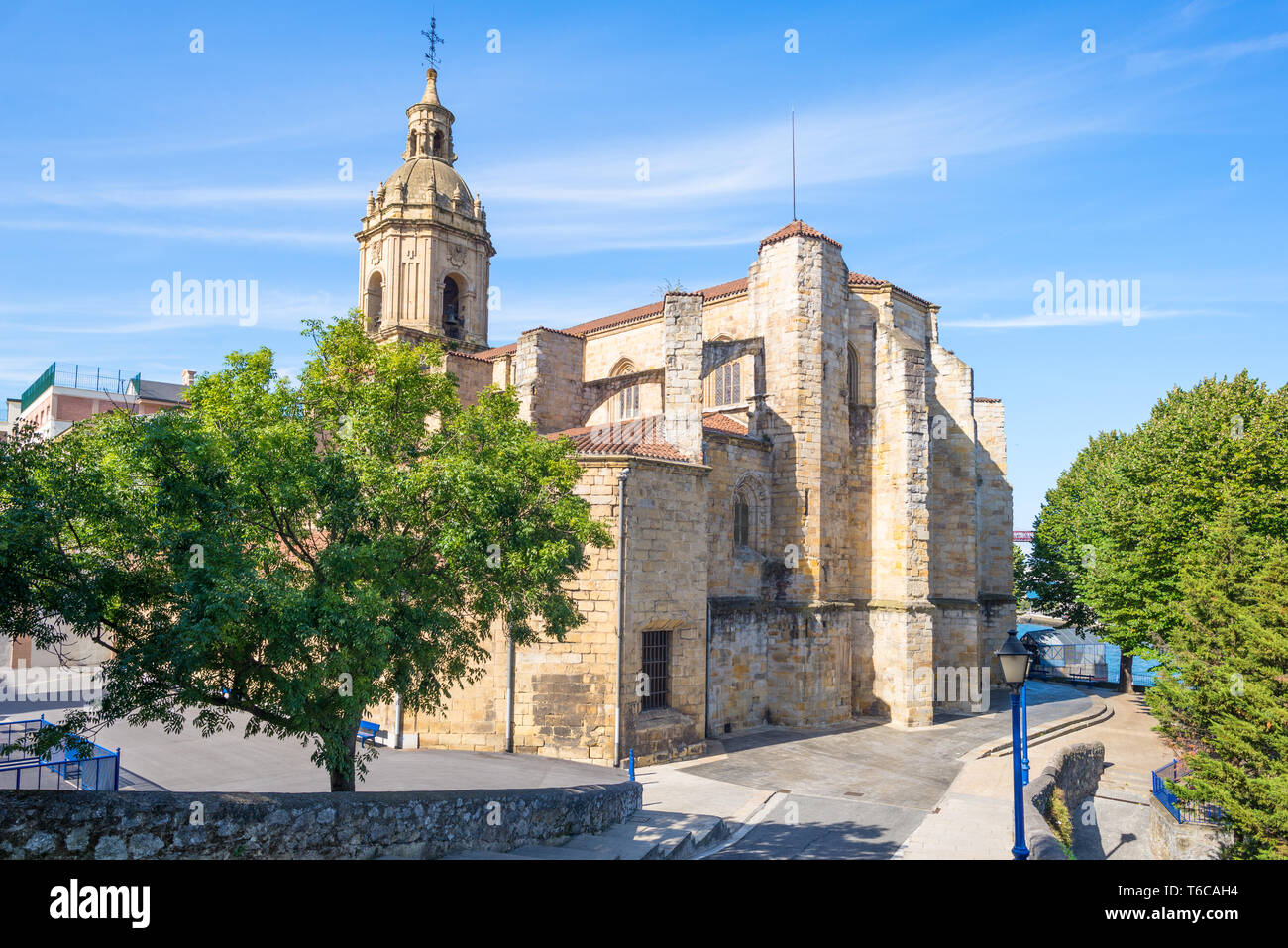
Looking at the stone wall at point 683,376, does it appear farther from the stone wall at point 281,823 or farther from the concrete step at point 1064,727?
the concrete step at point 1064,727

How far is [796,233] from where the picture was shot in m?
25.7

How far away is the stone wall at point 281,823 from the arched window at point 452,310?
3034 centimetres

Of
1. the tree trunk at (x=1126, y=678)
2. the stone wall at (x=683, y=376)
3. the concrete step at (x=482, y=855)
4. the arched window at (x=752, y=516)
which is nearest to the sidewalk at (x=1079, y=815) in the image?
the tree trunk at (x=1126, y=678)

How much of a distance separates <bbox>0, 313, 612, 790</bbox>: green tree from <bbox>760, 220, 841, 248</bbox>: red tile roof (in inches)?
640

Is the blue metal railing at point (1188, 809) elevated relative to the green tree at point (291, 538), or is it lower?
lower

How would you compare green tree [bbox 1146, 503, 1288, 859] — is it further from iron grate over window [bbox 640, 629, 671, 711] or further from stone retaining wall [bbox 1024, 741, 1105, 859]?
iron grate over window [bbox 640, 629, 671, 711]

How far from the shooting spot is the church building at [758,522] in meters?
19.3

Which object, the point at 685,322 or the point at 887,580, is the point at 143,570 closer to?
the point at 685,322

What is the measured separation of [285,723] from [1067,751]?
20038mm

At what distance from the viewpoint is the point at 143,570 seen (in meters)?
8.93

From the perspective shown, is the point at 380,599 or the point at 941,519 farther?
the point at 941,519

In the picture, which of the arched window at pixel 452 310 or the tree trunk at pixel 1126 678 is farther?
the arched window at pixel 452 310
